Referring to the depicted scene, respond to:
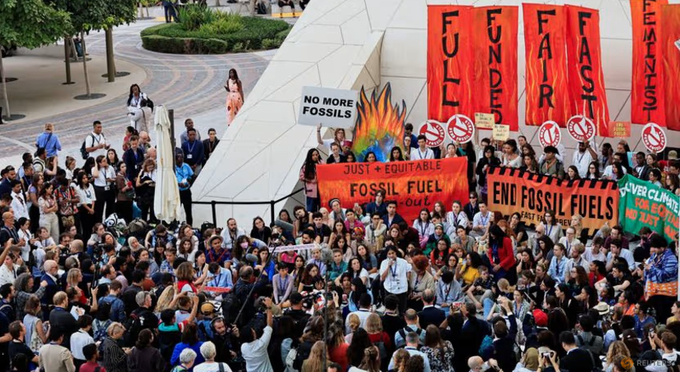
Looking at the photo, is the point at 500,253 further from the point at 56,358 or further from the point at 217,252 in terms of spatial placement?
the point at 56,358

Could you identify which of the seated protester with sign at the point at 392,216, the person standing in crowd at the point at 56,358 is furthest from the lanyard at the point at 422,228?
the person standing in crowd at the point at 56,358

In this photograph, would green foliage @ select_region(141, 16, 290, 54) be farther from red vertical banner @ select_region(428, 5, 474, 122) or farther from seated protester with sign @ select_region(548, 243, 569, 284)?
seated protester with sign @ select_region(548, 243, 569, 284)

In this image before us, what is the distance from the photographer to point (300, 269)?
681 inches

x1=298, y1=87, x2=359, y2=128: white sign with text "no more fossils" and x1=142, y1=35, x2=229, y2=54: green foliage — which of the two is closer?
x1=298, y1=87, x2=359, y2=128: white sign with text "no more fossils"

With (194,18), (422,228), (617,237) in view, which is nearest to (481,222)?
(422,228)

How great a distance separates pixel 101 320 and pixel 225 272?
10.4 ft

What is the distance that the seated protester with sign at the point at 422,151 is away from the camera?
21.3 m

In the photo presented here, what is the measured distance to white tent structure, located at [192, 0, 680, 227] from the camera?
75.5ft

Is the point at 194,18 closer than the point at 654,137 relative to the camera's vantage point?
No

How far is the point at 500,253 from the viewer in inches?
706

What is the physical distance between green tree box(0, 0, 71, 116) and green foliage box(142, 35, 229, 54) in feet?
35.9

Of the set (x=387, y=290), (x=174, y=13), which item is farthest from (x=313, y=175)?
(x=174, y=13)

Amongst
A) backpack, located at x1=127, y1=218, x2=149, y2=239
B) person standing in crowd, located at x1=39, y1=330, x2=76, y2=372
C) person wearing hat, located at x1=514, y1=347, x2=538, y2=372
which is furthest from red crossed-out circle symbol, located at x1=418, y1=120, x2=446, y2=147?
person standing in crowd, located at x1=39, y1=330, x2=76, y2=372

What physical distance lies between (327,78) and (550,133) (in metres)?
5.60
